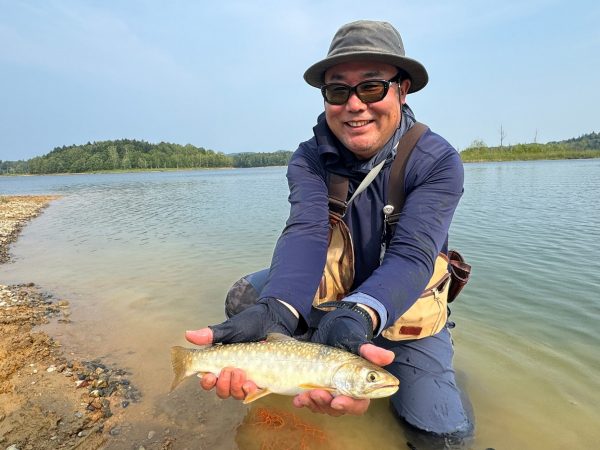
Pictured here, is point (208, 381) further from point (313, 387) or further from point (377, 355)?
point (377, 355)

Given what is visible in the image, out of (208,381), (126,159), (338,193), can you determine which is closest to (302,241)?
(338,193)

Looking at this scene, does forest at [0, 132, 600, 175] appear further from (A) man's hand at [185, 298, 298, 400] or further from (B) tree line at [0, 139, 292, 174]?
(A) man's hand at [185, 298, 298, 400]

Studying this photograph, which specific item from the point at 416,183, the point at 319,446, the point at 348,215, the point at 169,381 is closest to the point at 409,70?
the point at 416,183

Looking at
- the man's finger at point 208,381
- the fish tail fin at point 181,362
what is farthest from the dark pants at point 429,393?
the fish tail fin at point 181,362

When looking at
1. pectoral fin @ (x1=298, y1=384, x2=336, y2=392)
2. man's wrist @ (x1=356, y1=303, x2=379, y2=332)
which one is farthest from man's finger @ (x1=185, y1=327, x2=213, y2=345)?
man's wrist @ (x1=356, y1=303, x2=379, y2=332)

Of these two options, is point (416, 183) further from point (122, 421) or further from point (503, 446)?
point (122, 421)

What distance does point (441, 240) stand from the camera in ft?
10.3

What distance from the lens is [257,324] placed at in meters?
2.89

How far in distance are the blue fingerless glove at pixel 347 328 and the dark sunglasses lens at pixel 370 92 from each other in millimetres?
1685

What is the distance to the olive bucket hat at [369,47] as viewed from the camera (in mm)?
3119

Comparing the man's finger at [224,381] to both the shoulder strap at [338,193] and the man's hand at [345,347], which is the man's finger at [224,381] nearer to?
the man's hand at [345,347]

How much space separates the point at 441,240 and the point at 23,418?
385 cm

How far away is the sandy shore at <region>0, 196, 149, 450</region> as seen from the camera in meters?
3.25

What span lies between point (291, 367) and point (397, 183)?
1731 mm
